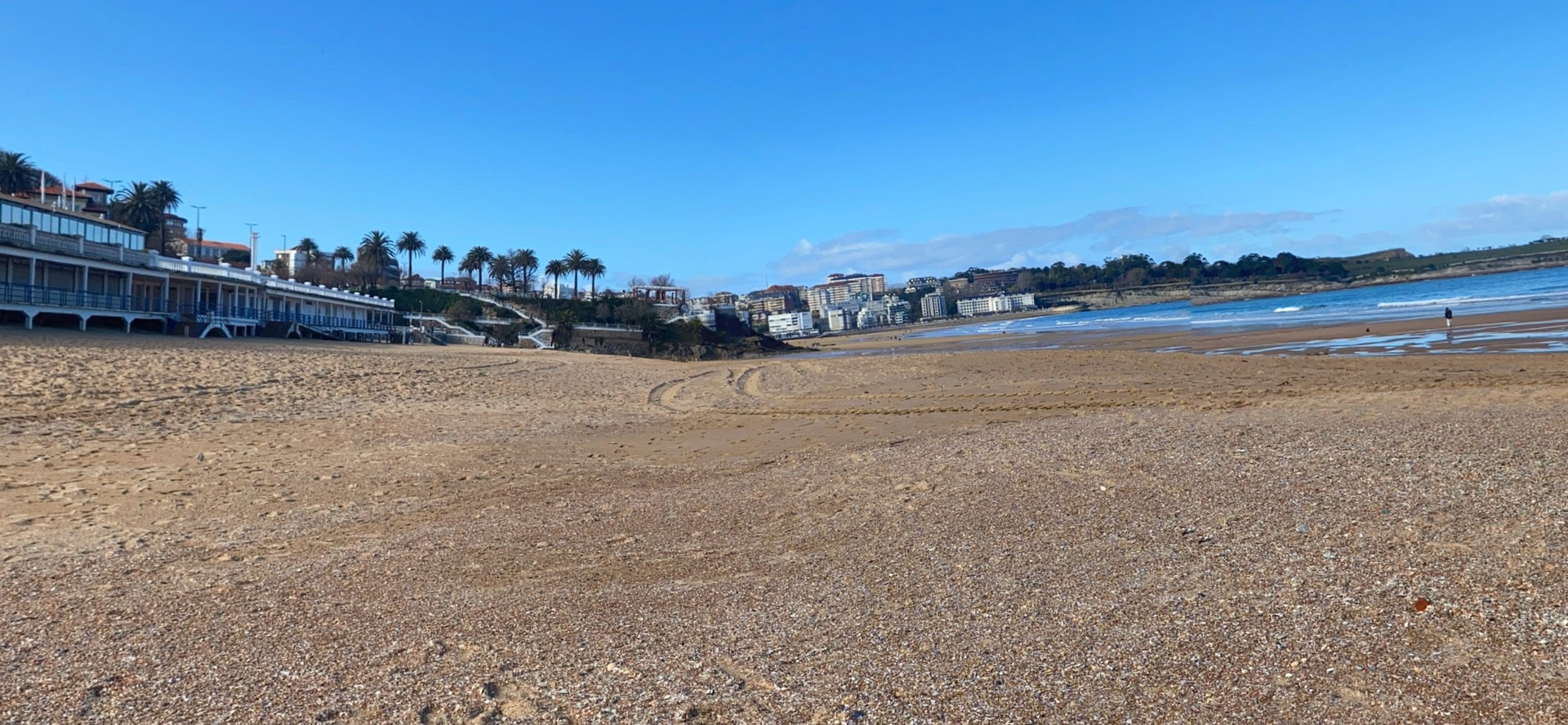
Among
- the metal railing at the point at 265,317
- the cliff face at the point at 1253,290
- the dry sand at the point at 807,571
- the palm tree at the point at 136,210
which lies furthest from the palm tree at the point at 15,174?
the cliff face at the point at 1253,290

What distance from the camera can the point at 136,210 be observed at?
6525 cm

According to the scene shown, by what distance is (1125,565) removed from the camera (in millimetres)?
5180

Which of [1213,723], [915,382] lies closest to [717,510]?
[1213,723]

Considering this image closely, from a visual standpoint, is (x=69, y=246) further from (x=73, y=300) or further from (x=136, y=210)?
(x=136, y=210)

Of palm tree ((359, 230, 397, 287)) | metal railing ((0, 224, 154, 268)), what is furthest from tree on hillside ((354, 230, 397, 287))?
metal railing ((0, 224, 154, 268))

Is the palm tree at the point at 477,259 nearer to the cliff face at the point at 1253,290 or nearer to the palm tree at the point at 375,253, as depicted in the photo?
the palm tree at the point at 375,253

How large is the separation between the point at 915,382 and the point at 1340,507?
49.6 feet

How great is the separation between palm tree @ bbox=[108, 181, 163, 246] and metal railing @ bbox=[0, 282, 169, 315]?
124 ft

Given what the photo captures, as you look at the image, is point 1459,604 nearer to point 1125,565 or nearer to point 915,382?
point 1125,565

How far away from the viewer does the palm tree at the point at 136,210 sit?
64.9 meters

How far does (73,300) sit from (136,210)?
4385 cm

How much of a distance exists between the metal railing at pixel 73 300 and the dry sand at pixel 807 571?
22675mm

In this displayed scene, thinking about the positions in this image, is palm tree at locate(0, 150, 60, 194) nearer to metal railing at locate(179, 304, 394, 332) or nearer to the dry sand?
metal railing at locate(179, 304, 394, 332)

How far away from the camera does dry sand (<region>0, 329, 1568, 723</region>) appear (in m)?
3.56
